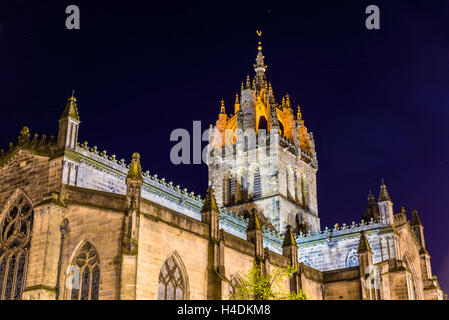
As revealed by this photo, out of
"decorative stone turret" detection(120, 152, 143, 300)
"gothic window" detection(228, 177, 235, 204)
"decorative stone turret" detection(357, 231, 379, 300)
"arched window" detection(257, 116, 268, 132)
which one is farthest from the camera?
"arched window" detection(257, 116, 268, 132)

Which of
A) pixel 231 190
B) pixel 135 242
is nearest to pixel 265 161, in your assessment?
pixel 231 190

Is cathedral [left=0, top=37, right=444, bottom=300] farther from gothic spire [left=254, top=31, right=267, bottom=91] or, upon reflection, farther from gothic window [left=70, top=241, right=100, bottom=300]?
gothic spire [left=254, top=31, right=267, bottom=91]

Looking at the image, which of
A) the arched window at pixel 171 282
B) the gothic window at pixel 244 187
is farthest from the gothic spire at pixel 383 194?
the arched window at pixel 171 282

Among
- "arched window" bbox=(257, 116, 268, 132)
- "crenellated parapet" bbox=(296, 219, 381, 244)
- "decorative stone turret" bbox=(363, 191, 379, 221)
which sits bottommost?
"crenellated parapet" bbox=(296, 219, 381, 244)

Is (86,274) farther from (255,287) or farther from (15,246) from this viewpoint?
(255,287)

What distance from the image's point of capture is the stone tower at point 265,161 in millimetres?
61344

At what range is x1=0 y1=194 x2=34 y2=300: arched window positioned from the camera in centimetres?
3102

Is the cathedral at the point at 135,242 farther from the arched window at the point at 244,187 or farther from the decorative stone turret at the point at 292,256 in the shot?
the arched window at the point at 244,187

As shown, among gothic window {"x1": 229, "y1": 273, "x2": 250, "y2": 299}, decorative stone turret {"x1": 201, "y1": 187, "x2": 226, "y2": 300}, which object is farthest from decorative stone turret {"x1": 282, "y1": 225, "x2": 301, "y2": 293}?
decorative stone turret {"x1": 201, "y1": 187, "x2": 226, "y2": 300}

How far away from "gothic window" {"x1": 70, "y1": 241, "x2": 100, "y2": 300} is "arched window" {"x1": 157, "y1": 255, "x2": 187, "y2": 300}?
329 centimetres

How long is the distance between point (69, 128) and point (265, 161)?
31563mm

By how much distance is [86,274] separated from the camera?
28562 millimetres
